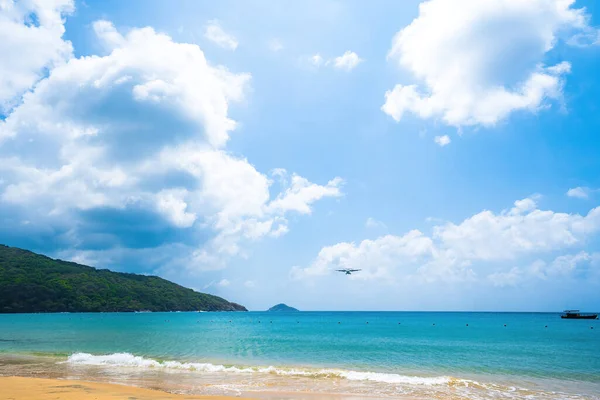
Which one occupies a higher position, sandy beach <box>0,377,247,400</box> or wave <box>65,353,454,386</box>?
sandy beach <box>0,377,247,400</box>

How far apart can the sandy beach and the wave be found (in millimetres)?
8600

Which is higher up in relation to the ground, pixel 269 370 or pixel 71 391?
pixel 71 391

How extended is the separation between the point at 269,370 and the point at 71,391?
13.4 metres

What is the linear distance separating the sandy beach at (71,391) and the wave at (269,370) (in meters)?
8.60

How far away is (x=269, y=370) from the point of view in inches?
1094

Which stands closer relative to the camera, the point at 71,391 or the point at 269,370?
the point at 71,391

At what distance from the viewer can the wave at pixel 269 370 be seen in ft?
80.5

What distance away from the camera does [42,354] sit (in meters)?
35.4

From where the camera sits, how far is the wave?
2455 centimetres

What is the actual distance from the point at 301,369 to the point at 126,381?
39.9 feet

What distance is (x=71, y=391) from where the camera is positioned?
18109mm

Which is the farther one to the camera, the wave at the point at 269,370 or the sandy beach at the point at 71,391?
the wave at the point at 269,370

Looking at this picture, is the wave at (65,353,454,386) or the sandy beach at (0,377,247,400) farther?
the wave at (65,353,454,386)

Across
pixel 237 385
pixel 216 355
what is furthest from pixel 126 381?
pixel 216 355
